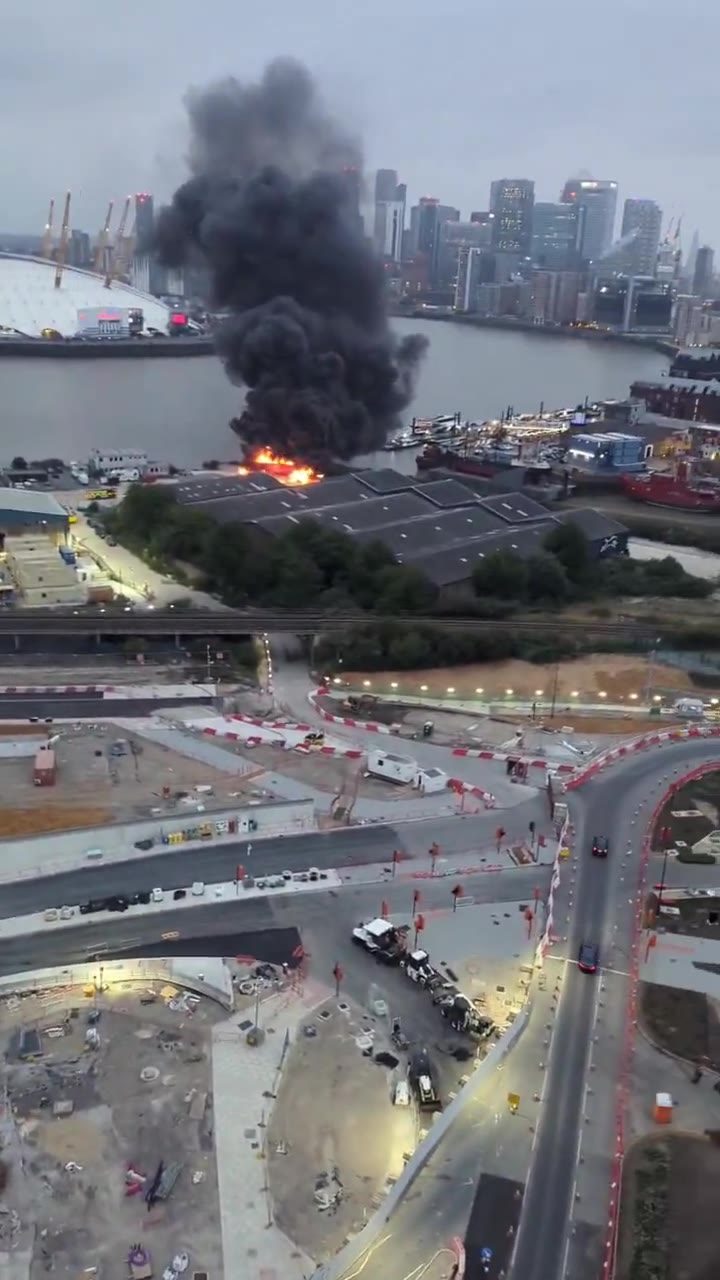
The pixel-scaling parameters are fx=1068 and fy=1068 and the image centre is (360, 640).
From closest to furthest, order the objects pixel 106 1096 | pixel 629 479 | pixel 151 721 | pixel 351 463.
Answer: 1. pixel 106 1096
2. pixel 151 721
3. pixel 629 479
4. pixel 351 463

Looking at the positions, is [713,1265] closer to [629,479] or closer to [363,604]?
[363,604]

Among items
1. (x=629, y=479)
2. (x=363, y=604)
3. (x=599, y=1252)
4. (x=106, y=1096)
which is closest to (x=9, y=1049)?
(x=106, y=1096)

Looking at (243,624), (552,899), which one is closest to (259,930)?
(552,899)

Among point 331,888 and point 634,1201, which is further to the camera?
point 331,888

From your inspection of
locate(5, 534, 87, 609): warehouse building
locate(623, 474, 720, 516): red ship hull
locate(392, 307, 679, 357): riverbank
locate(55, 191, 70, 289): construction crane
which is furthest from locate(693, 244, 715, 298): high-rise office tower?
locate(5, 534, 87, 609): warehouse building

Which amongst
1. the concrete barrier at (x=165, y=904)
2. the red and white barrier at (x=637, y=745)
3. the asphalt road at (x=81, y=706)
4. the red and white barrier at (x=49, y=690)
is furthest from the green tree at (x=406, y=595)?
the concrete barrier at (x=165, y=904)

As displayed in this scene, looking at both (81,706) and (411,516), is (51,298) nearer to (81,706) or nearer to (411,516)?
(411,516)
